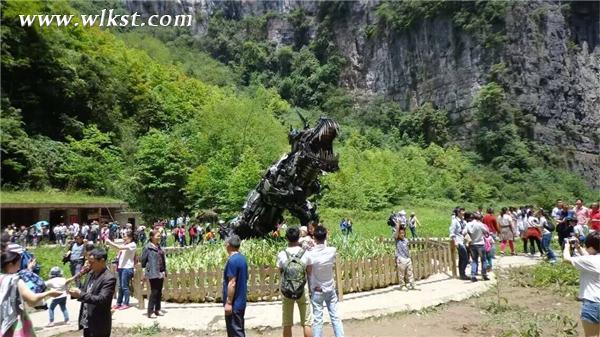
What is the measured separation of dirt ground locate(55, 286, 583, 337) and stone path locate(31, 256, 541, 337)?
0.16 m

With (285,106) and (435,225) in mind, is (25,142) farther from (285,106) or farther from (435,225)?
(285,106)

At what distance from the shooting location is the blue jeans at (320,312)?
5.69 meters

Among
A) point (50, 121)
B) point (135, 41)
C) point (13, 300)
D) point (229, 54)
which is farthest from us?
point (229, 54)

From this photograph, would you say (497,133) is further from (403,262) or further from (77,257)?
(77,257)

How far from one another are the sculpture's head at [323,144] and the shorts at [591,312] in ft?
20.9

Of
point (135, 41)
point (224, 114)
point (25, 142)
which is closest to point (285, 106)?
point (224, 114)

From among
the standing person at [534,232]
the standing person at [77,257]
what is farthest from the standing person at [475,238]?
the standing person at [77,257]

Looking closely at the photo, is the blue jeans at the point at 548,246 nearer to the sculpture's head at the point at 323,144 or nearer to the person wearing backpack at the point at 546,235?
the person wearing backpack at the point at 546,235

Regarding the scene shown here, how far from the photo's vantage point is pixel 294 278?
555cm

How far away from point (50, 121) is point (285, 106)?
1481 inches

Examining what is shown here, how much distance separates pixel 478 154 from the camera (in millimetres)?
55812

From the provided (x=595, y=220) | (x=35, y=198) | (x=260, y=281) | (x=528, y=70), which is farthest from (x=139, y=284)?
(x=528, y=70)

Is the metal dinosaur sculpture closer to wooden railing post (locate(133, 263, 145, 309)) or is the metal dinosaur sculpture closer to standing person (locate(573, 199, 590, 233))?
wooden railing post (locate(133, 263, 145, 309))

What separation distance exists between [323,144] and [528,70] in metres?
54.9
